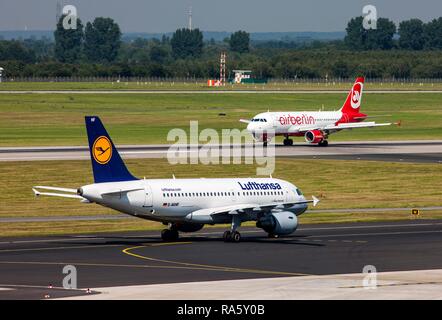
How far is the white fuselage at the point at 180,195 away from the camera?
62.8 m

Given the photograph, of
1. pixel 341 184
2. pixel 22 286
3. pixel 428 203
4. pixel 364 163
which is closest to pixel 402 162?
pixel 364 163

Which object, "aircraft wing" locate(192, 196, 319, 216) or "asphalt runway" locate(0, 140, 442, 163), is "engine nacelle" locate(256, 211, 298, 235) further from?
"asphalt runway" locate(0, 140, 442, 163)

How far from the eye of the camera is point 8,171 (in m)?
103


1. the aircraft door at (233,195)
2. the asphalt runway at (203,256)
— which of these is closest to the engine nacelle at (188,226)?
the asphalt runway at (203,256)

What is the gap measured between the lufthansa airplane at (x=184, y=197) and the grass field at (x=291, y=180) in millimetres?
9938

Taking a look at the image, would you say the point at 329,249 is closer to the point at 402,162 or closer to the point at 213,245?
the point at 213,245

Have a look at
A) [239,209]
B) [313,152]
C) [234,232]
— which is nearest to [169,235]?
[234,232]

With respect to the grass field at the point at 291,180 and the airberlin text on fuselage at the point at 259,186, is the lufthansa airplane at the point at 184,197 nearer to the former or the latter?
the airberlin text on fuselage at the point at 259,186

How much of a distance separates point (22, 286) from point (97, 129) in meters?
14.7

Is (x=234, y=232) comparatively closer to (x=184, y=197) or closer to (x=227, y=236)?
(x=227, y=236)

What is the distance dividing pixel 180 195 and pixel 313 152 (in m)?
64.5

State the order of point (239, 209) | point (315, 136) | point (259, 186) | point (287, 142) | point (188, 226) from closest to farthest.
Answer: point (239, 209) → point (188, 226) → point (259, 186) → point (315, 136) → point (287, 142)

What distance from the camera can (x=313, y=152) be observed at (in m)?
128

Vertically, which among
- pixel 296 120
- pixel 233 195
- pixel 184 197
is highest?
pixel 184 197
